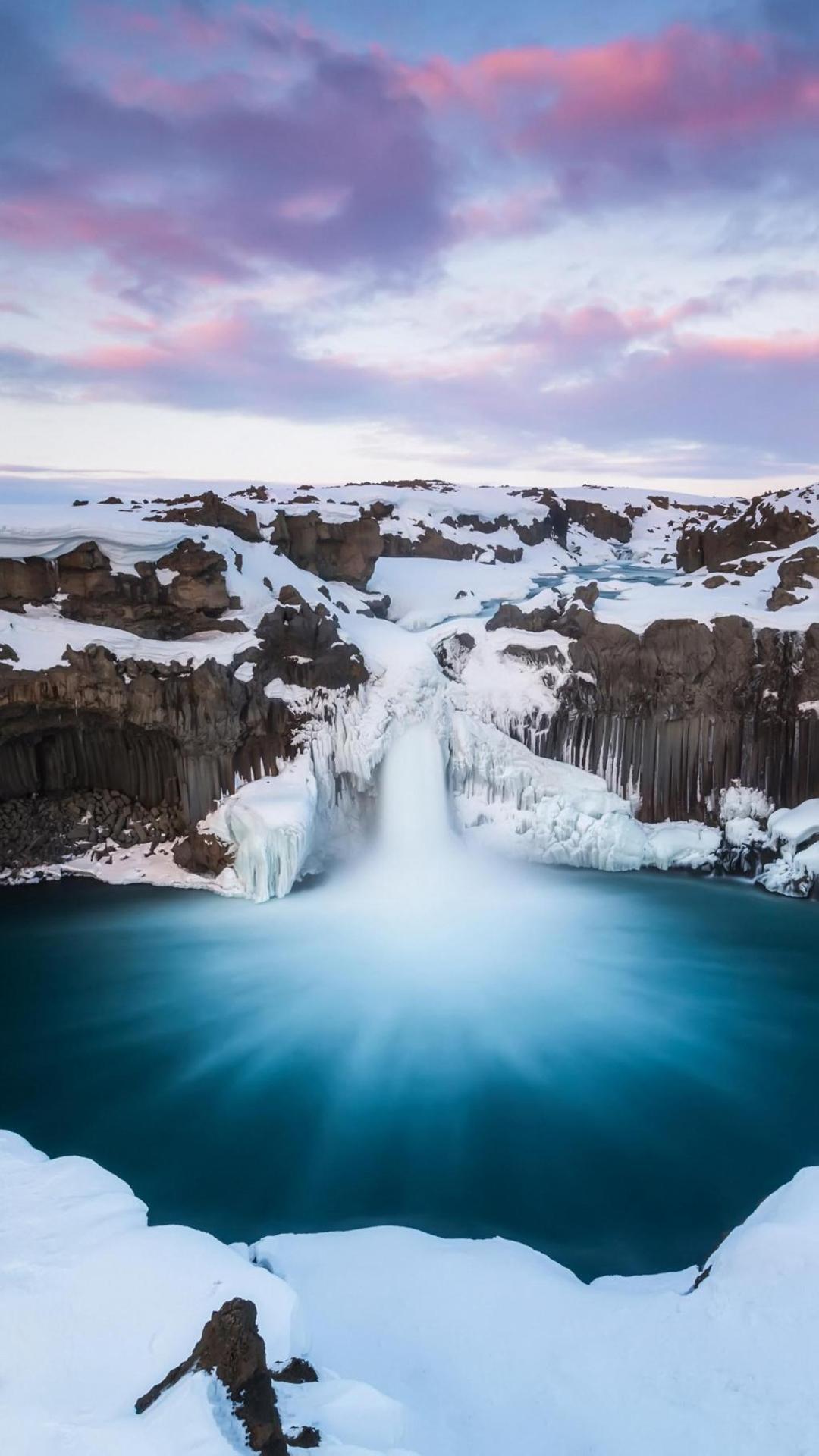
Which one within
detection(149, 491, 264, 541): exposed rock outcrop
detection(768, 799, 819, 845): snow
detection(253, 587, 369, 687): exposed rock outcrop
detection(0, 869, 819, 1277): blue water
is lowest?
detection(0, 869, 819, 1277): blue water

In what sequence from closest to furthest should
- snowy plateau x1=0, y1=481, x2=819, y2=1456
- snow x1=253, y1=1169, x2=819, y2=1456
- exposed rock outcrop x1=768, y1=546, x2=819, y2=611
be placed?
snow x1=253, y1=1169, x2=819, y2=1456 < snowy plateau x1=0, y1=481, x2=819, y2=1456 < exposed rock outcrop x1=768, y1=546, x2=819, y2=611

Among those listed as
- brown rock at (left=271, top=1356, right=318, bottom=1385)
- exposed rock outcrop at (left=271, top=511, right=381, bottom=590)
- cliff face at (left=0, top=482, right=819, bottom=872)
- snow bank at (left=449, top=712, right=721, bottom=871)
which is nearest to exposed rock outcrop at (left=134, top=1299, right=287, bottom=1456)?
brown rock at (left=271, top=1356, right=318, bottom=1385)

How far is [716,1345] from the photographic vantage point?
505cm

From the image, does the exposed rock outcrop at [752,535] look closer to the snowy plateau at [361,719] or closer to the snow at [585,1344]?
the snowy plateau at [361,719]

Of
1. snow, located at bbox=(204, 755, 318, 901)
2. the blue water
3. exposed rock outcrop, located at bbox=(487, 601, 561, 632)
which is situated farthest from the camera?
exposed rock outcrop, located at bbox=(487, 601, 561, 632)

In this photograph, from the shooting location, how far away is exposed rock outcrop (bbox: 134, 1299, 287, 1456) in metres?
3.49

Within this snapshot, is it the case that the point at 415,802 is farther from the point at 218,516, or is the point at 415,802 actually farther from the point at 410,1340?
the point at 410,1340

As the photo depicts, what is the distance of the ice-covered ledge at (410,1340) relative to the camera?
12.8 feet

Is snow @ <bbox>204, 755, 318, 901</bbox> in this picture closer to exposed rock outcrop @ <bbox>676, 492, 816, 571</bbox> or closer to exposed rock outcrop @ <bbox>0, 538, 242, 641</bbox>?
exposed rock outcrop @ <bbox>0, 538, 242, 641</bbox>

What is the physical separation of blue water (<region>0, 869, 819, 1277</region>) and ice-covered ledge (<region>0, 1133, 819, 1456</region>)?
4.95 feet

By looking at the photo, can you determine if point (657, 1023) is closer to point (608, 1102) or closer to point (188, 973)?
point (608, 1102)

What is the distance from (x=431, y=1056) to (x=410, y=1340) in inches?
188

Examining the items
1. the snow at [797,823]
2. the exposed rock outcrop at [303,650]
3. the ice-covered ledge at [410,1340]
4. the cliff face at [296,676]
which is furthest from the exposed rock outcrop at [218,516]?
the ice-covered ledge at [410,1340]

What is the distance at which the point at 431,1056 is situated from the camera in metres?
10.1
